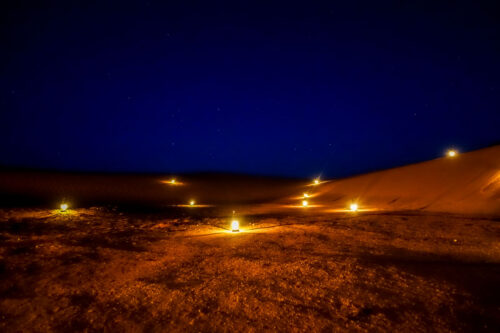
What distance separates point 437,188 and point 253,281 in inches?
606

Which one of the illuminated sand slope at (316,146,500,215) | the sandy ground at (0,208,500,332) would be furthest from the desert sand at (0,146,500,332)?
the illuminated sand slope at (316,146,500,215)

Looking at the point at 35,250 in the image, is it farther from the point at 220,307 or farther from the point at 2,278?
the point at 220,307

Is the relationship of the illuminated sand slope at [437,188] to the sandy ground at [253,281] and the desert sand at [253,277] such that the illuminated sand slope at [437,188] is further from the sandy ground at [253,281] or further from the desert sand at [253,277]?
the sandy ground at [253,281]

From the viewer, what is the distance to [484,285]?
418cm

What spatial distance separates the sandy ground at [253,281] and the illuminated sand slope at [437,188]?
552cm

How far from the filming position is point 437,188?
1593cm

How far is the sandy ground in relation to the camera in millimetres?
3340

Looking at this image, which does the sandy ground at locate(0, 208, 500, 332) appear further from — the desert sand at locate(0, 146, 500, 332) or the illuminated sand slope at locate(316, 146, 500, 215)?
the illuminated sand slope at locate(316, 146, 500, 215)

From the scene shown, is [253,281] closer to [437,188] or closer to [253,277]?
[253,277]

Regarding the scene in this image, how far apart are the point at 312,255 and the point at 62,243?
593 cm

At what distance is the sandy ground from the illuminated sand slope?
18.1 feet

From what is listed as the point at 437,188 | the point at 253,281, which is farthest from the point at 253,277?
the point at 437,188

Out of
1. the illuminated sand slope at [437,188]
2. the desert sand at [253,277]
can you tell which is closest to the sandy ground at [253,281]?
the desert sand at [253,277]

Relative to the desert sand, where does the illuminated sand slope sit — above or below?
above
